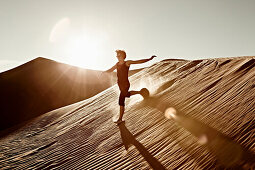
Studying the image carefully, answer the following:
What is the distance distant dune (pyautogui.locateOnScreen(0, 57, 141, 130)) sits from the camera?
18.8 m

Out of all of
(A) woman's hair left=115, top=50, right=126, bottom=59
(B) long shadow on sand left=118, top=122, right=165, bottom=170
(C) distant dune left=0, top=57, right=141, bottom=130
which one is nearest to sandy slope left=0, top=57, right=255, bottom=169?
(B) long shadow on sand left=118, top=122, right=165, bottom=170

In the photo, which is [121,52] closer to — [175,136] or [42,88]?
[175,136]

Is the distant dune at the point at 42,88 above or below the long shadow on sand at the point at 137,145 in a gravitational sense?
below

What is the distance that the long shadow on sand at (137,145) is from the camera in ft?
6.04

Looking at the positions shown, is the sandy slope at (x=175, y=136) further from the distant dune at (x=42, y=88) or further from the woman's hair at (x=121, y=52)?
the distant dune at (x=42, y=88)

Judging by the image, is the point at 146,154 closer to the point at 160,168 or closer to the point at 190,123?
the point at 160,168

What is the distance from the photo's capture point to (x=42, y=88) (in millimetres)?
23531

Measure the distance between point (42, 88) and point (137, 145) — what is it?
79.6 ft

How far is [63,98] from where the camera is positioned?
22047mm

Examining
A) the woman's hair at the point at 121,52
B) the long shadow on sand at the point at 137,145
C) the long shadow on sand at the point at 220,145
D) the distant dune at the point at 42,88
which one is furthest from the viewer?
the distant dune at the point at 42,88

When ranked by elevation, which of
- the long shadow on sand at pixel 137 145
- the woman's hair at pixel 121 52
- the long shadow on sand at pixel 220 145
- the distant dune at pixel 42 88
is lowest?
the distant dune at pixel 42 88

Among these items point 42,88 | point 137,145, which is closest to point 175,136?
point 137,145

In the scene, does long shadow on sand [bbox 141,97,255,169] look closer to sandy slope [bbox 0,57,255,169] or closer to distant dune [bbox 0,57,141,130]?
sandy slope [bbox 0,57,255,169]

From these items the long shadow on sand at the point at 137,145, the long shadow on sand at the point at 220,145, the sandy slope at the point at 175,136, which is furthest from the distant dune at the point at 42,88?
the long shadow on sand at the point at 220,145
